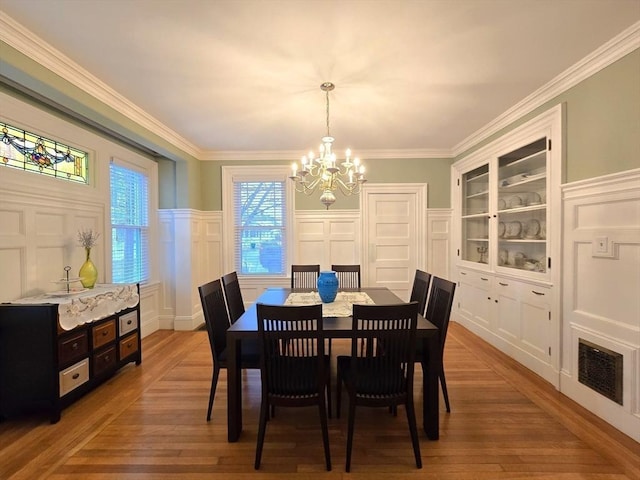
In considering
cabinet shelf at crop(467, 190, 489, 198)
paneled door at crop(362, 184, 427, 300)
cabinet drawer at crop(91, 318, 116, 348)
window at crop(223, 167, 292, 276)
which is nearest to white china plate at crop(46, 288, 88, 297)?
cabinet drawer at crop(91, 318, 116, 348)

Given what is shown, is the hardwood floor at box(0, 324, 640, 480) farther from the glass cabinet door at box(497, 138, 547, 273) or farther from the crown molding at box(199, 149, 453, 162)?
the crown molding at box(199, 149, 453, 162)

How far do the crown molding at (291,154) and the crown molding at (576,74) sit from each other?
1.08 m

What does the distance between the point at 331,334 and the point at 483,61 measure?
223 centimetres

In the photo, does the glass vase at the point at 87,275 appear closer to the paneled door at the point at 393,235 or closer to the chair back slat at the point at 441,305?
the chair back slat at the point at 441,305

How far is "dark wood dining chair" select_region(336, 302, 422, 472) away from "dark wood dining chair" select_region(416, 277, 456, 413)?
0.39 meters

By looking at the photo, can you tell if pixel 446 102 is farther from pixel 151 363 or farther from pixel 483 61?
pixel 151 363

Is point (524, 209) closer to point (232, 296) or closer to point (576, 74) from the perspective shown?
point (576, 74)

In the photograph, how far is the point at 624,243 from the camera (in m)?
2.21

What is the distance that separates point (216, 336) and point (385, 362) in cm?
128

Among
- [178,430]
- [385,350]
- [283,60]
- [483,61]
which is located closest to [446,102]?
[483,61]

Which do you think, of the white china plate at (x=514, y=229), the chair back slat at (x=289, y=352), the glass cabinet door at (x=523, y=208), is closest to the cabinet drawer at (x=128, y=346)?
the chair back slat at (x=289, y=352)

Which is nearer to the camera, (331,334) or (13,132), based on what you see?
(331,334)

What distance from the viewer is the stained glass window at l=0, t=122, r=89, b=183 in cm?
255

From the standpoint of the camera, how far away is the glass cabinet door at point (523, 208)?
3156 millimetres
